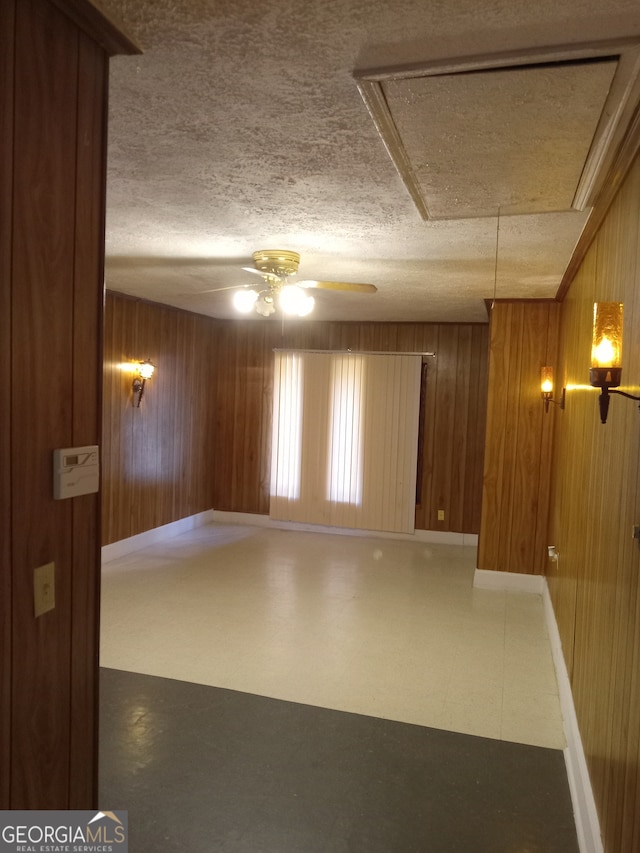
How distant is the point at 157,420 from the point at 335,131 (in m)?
4.75

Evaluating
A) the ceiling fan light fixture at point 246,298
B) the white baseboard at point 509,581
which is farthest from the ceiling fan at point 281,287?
the white baseboard at point 509,581

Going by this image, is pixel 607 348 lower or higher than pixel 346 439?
higher

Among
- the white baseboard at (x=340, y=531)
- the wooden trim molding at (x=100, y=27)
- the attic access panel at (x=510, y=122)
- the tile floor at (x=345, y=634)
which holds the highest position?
the wooden trim molding at (x=100, y=27)

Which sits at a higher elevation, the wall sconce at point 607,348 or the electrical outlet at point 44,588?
the wall sconce at point 607,348

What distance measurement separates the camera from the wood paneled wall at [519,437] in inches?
195

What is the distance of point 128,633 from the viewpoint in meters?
3.96

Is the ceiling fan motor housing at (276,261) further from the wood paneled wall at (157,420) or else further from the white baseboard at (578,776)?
the white baseboard at (578,776)

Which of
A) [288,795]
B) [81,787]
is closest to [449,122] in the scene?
[81,787]

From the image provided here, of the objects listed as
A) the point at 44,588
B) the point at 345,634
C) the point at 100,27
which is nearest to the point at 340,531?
the point at 345,634

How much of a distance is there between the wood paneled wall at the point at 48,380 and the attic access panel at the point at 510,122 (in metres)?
0.81

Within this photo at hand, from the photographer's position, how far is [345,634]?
406 cm

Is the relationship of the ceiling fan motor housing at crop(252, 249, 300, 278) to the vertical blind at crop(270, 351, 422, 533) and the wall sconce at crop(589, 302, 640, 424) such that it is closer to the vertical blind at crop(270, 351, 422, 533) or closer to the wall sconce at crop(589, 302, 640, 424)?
the wall sconce at crop(589, 302, 640, 424)

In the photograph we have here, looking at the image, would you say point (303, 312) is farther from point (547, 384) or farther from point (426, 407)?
point (426, 407)

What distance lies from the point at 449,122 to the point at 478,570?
161 inches
